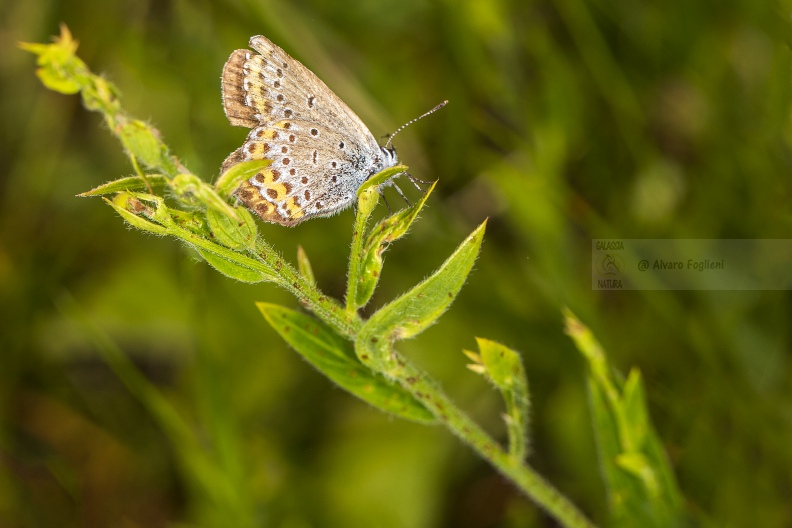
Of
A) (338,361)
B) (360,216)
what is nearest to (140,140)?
(360,216)

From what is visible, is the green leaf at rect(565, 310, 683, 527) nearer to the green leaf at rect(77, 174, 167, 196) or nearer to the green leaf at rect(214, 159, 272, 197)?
the green leaf at rect(214, 159, 272, 197)

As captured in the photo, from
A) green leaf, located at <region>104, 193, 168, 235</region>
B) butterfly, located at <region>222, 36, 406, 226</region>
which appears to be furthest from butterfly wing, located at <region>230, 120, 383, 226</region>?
green leaf, located at <region>104, 193, 168, 235</region>

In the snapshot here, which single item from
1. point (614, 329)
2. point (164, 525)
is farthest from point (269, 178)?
point (164, 525)

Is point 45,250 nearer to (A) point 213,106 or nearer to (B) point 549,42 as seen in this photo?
(A) point 213,106

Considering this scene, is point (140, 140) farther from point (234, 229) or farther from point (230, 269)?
point (230, 269)

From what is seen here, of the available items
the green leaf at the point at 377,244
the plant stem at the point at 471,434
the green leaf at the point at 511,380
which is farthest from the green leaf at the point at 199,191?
the green leaf at the point at 511,380
